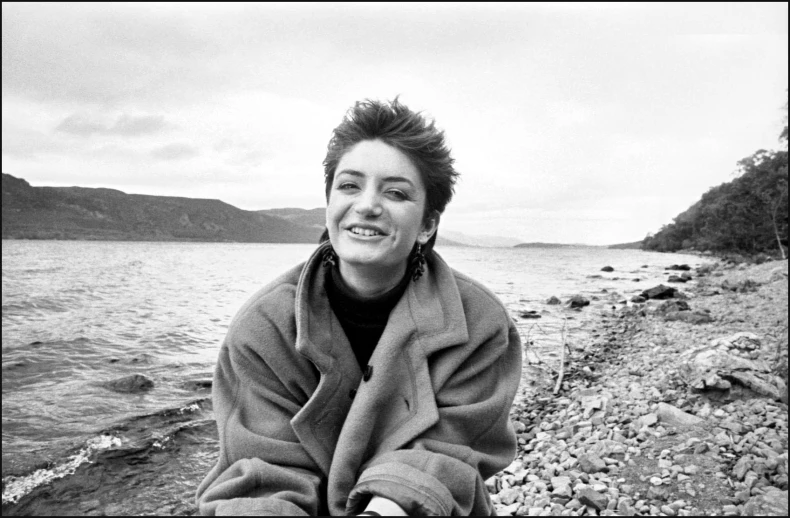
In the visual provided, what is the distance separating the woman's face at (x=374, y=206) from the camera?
2480 mm

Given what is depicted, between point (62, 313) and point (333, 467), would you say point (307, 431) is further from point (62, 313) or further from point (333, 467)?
point (62, 313)

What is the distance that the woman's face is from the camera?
97.7 inches

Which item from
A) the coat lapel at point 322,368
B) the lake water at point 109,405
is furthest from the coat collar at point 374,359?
the lake water at point 109,405

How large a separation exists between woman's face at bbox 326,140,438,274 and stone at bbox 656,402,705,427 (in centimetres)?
504

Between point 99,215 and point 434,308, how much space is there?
18977cm

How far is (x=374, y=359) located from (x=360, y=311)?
33 centimetres

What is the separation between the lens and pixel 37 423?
7.85m

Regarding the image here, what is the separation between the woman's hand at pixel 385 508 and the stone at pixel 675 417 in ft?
16.5

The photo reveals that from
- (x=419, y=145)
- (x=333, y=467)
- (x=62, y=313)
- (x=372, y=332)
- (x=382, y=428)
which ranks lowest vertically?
(x=62, y=313)

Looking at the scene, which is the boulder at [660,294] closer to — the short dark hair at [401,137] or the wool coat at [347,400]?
the wool coat at [347,400]

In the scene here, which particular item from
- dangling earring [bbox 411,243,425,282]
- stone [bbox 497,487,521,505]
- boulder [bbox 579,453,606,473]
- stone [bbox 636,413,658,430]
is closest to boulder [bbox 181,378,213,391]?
stone [bbox 497,487,521,505]

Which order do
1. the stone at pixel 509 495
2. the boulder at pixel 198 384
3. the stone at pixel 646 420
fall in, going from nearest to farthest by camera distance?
the stone at pixel 509 495, the stone at pixel 646 420, the boulder at pixel 198 384

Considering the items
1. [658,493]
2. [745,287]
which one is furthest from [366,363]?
[745,287]

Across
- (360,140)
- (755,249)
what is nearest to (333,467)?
(360,140)
